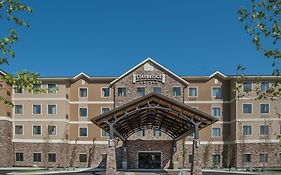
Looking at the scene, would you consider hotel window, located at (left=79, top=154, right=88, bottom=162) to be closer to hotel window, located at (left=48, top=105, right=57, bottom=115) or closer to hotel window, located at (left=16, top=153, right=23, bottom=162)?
hotel window, located at (left=48, top=105, right=57, bottom=115)

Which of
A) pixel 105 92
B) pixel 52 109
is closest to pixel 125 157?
pixel 105 92

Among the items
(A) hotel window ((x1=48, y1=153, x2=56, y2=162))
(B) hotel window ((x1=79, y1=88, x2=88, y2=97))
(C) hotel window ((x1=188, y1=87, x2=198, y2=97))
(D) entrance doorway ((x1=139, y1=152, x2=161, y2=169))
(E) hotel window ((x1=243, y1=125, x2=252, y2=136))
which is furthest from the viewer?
(B) hotel window ((x1=79, y1=88, x2=88, y2=97))

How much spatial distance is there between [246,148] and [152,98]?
22.5 meters

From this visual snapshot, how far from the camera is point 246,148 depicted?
4169 cm

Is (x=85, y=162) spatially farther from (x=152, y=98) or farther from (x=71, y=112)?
(x=152, y=98)

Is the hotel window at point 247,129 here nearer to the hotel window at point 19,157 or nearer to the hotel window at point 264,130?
the hotel window at point 264,130

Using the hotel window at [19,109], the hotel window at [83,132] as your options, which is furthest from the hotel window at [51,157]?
the hotel window at [19,109]

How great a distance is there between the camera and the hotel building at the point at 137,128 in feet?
137

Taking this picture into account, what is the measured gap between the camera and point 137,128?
134 feet

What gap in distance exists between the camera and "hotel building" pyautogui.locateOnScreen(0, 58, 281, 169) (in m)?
41.8

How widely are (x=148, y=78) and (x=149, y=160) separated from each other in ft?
31.9

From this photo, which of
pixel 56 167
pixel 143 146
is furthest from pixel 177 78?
pixel 56 167

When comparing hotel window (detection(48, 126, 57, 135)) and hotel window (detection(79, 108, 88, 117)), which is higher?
hotel window (detection(79, 108, 88, 117))

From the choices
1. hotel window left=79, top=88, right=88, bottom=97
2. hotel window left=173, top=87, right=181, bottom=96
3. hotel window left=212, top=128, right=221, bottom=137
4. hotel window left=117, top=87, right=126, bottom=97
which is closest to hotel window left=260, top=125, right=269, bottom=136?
hotel window left=212, top=128, right=221, bottom=137
